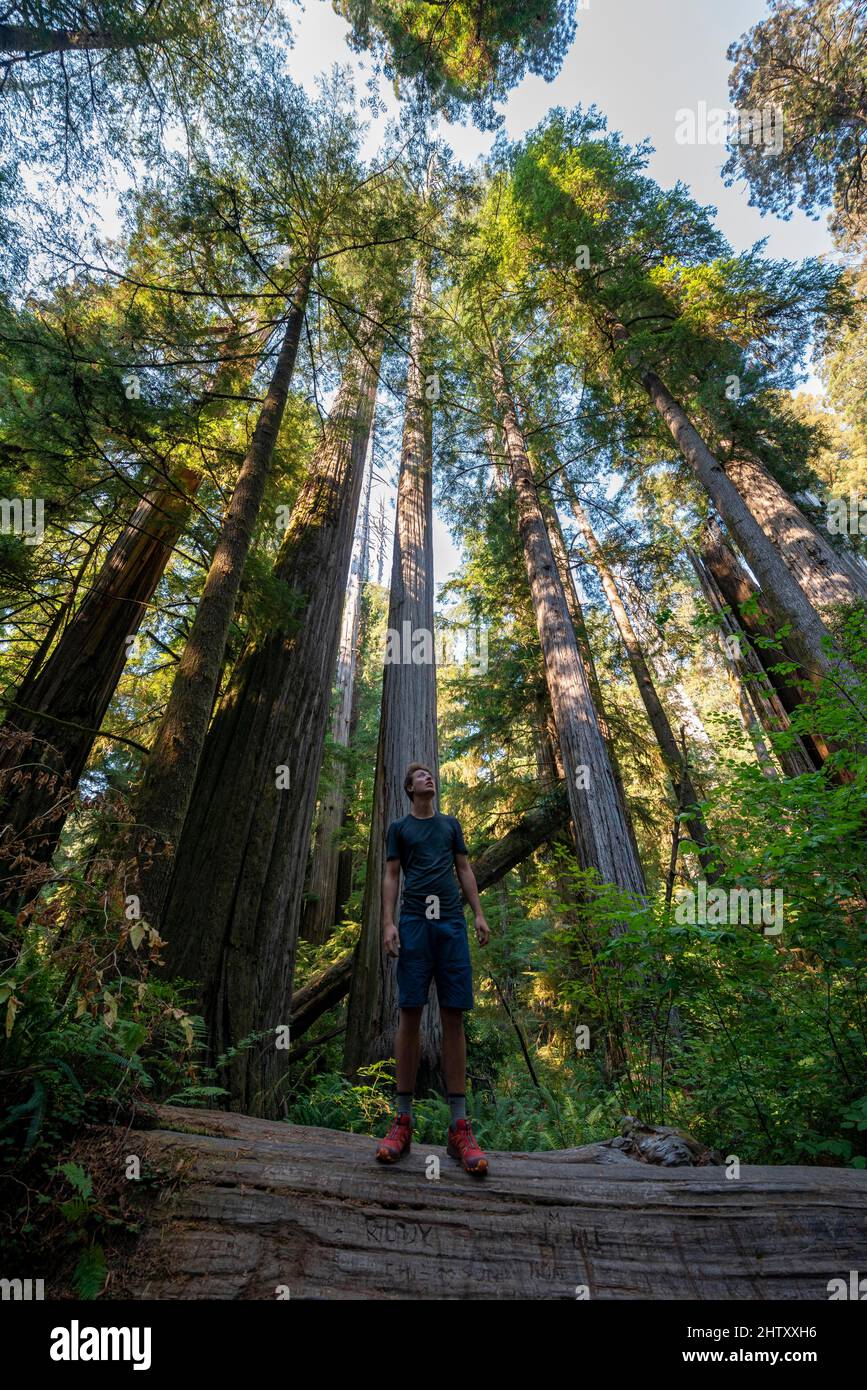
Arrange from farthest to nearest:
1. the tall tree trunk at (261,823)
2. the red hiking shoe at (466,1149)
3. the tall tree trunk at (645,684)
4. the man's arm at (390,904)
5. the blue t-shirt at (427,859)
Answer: the tall tree trunk at (645,684) < the tall tree trunk at (261,823) < the blue t-shirt at (427,859) < the man's arm at (390,904) < the red hiking shoe at (466,1149)

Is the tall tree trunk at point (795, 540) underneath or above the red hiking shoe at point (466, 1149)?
above

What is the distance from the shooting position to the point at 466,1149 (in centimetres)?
246

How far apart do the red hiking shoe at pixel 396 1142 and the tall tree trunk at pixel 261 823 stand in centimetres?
182

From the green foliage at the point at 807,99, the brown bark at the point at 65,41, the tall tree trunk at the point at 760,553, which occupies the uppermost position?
the green foliage at the point at 807,99

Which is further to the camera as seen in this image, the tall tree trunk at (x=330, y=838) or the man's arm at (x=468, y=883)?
the tall tree trunk at (x=330, y=838)

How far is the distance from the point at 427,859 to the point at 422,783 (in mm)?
433

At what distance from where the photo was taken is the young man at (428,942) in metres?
2.72

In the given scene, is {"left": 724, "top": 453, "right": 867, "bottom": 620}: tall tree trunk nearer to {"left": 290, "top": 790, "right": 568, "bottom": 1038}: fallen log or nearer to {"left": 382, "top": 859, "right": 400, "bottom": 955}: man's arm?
{"left": 290, "top": 790, "right": 568, "bottom": 1038}: fallen log

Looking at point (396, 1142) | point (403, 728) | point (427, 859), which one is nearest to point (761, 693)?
point (403, 728)

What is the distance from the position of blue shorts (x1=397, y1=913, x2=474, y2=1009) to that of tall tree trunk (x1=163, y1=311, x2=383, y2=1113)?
182 centimetres

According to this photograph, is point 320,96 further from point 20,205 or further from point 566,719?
point 566,719

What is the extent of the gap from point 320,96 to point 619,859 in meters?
9.54

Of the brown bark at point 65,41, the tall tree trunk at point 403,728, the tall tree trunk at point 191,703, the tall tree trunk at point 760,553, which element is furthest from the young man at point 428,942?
the brown bark at point 65,41

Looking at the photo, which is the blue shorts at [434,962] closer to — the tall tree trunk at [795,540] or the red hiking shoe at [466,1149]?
the red hiking shoe at [466,1149]
